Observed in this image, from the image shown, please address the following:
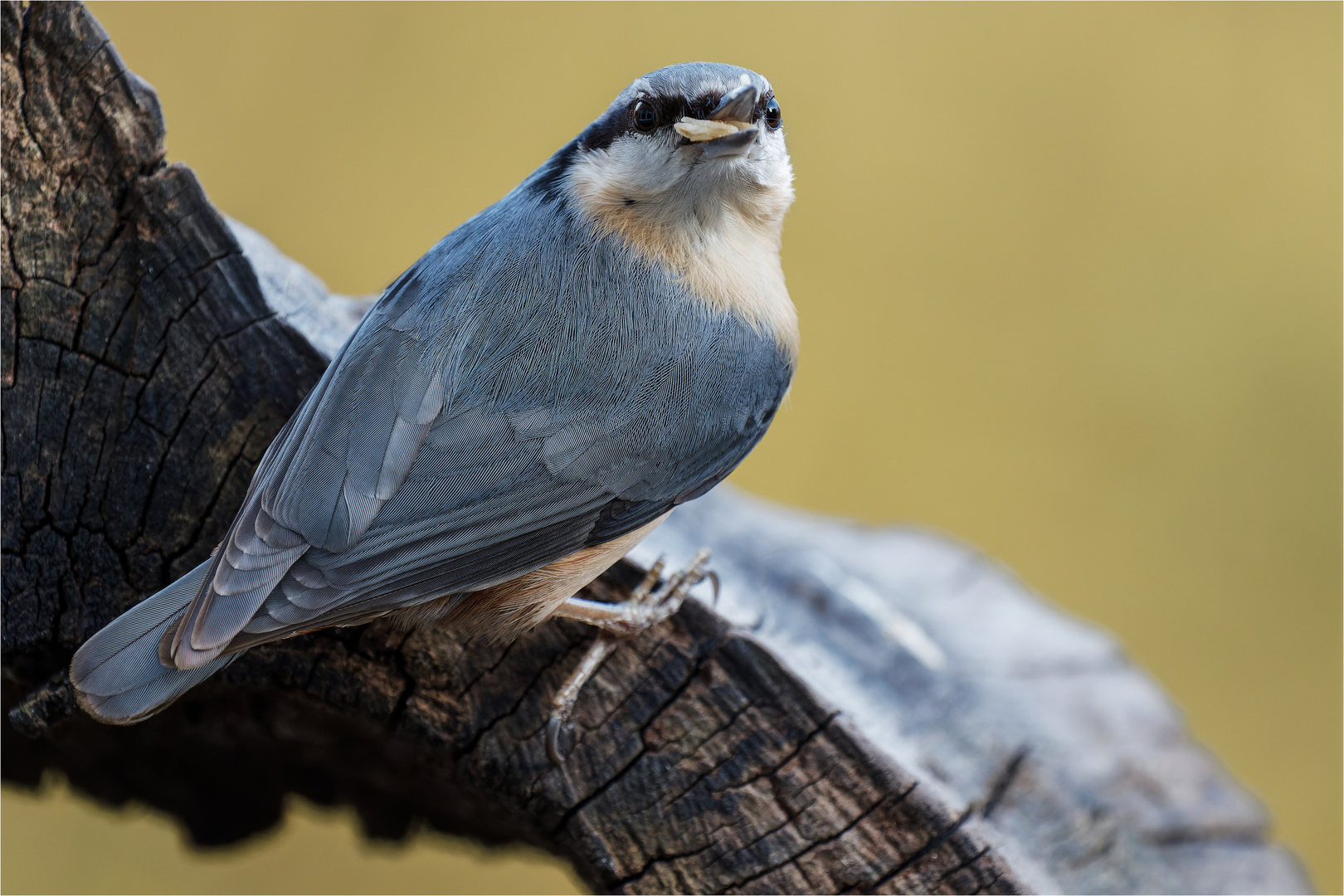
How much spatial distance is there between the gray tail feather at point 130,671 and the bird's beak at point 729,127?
64 centimetres

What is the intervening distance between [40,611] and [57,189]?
48 cm

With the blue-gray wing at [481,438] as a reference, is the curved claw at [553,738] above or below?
below

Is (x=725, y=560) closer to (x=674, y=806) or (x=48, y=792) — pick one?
(x=674, y=806)

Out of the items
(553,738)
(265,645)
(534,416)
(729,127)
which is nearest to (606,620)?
(553,738)

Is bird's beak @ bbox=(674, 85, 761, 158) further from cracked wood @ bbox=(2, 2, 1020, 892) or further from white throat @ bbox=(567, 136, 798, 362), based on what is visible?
cracked wood @ bbox=(2, 2, 1020, 892)

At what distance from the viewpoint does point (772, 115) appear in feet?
3.59

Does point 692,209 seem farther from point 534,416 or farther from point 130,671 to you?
point 130,671

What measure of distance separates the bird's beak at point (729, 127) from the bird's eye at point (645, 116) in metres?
0.06

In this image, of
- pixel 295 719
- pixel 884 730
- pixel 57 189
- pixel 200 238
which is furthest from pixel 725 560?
pixel 57 189

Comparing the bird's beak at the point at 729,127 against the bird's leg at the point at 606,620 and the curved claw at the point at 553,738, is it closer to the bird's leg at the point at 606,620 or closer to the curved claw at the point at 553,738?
the bird's leg at the point at 606,620

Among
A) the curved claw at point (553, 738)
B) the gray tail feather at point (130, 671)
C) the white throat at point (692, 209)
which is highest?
the white throat at point (692, 209)

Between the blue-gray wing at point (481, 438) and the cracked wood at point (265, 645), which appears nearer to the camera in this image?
Answer: the blue-gray wing at point (481, 438)

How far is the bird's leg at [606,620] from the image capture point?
1.12 meters

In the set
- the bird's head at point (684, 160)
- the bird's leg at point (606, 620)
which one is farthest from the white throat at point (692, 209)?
the bird's leg at point (606, 620)
